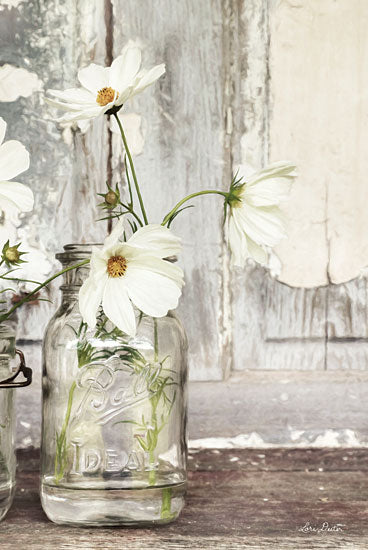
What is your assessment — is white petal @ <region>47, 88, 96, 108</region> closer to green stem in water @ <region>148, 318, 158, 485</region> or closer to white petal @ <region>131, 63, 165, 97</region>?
white petal @ <region>131, 63, 165, 97</region>

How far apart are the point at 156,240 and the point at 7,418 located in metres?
0.32

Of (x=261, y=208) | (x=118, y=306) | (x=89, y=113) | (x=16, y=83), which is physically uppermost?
(x=16, y=83)

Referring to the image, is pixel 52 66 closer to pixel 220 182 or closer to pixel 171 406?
pixel 220 182

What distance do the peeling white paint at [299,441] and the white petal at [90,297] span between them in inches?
20.0

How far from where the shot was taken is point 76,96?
0.76 metres

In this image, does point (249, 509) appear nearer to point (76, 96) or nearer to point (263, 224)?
point (263, 224)

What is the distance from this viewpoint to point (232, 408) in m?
1.09

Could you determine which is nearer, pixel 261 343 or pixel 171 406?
pixel 171 406

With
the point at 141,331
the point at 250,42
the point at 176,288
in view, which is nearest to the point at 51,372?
the point at 141,331

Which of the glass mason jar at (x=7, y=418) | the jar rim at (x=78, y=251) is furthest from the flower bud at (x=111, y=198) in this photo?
the glass mason jar at (x=7, y=418)

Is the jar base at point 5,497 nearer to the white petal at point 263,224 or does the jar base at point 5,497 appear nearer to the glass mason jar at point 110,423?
the glass mason jar at point 110,423

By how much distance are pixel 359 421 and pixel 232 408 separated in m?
0.22

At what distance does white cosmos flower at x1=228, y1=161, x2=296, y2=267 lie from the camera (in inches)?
28.4

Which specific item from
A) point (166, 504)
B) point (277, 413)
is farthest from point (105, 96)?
point (277, 413)
